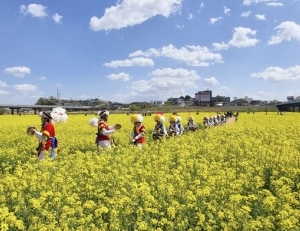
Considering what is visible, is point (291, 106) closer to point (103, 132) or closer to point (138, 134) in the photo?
point (138, 134)

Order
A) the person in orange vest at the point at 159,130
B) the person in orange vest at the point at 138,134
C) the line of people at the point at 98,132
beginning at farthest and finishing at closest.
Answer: the person in orange vest at the point at 159,130 < the person in orange vest at the point at 138,134 < the line of people at the point at 98,132

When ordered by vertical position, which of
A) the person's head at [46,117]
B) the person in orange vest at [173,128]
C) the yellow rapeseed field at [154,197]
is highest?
the person's head at [46,117]

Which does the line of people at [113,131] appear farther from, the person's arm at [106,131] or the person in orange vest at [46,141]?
the person in orange vest at [46,141]

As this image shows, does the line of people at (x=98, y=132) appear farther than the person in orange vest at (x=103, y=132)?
No

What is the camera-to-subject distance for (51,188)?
6.11 metres

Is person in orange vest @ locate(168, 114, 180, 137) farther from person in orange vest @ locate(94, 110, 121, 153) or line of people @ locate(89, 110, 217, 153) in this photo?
person in orange vest @ locate(94, 110, 121, 153)

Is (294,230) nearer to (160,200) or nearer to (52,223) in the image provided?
(160,200)

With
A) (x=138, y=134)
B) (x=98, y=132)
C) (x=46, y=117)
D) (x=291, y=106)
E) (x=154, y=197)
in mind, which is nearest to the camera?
(x=154, y=197)

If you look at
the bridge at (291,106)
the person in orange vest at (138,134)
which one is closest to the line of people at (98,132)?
the person in orange vest at (138,134)

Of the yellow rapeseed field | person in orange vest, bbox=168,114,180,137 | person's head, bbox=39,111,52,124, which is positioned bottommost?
the yellow rapeseed field

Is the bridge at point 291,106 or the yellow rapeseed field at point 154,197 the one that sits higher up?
the bridge at point 291,106

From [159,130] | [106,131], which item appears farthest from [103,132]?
[159,130]

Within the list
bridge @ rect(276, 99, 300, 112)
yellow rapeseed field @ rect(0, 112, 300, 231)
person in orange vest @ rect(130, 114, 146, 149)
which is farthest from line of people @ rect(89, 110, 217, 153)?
bridge @ rect(276, 99, 300, 112)

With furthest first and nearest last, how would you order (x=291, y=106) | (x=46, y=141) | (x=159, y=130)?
(x=291, y=106), (x=159, y=130), (x=46, y=141)
